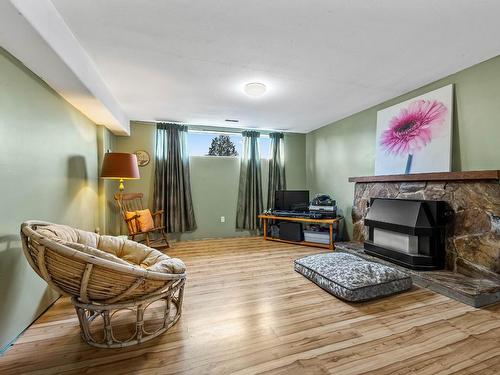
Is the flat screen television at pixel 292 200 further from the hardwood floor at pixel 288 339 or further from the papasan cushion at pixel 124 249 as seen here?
the papasan cushion at pixel 124 249

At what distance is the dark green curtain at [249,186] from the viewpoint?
4.74m

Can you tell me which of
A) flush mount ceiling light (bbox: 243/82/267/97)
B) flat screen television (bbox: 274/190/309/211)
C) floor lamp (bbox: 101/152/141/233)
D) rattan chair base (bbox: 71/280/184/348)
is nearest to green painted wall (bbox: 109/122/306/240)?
flat screen television (bbox: 274/190/309/211)

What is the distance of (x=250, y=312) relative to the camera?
6.24 feet

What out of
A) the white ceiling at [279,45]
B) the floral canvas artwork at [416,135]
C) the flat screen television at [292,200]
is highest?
the white ceiling at [279,45]

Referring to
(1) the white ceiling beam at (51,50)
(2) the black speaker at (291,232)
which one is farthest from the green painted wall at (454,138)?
(1) the white ceiling beam at (51,50)

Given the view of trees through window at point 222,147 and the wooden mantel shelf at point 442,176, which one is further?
the view of trees through window at point 222,147

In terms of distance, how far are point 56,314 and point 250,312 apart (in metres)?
1.61

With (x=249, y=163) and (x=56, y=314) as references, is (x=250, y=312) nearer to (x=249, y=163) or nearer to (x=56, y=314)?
(x=56, y=314)

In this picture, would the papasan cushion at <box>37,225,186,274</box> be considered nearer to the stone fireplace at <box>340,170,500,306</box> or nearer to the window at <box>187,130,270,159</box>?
the stone fireplace at <box>340,170,500,306</box>

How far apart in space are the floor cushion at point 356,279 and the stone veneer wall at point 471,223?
0.68 metres

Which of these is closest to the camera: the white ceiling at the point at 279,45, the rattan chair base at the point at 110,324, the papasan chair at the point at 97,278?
the papasan chair at the point at 97,278

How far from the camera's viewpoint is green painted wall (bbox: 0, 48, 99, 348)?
151cm

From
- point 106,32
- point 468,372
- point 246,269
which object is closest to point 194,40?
point 106,32

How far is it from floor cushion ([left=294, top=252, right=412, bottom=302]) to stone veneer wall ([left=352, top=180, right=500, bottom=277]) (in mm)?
676
